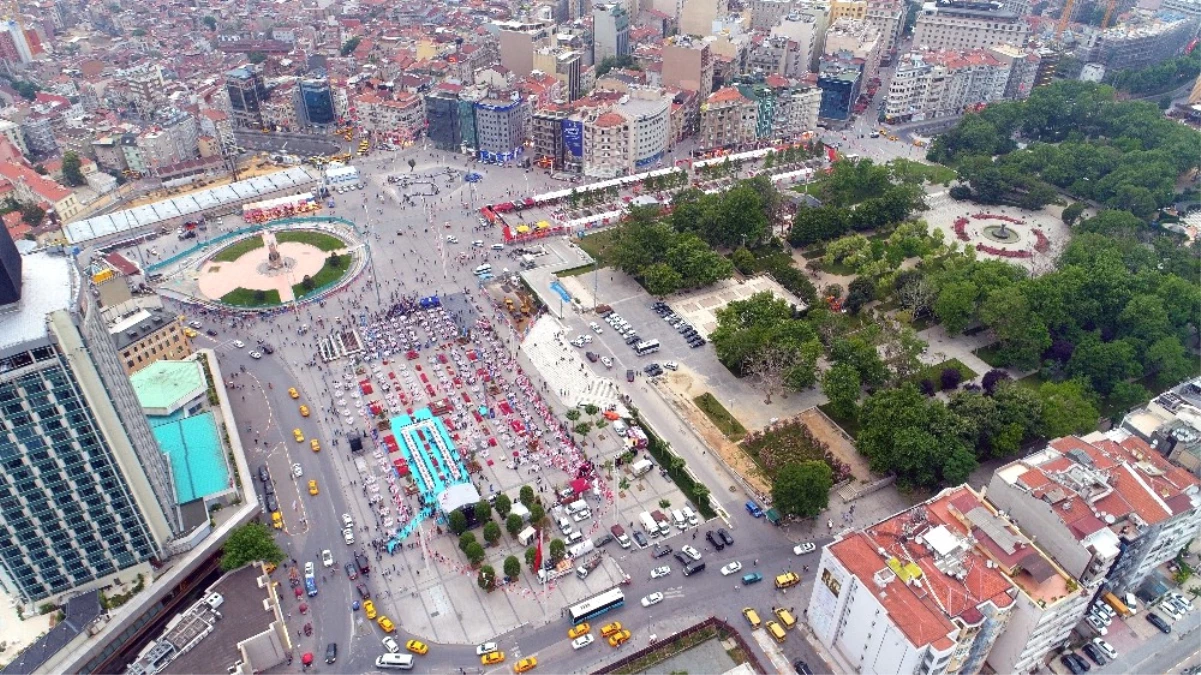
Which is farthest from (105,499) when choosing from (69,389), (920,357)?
(920,357)

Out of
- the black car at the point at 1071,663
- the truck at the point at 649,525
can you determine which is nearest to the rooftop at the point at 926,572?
the black car at the point at 1071,663

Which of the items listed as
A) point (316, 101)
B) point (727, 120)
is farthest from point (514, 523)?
point (316, 101)

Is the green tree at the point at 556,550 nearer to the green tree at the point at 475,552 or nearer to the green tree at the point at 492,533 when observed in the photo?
the green tree at the point at 492,533

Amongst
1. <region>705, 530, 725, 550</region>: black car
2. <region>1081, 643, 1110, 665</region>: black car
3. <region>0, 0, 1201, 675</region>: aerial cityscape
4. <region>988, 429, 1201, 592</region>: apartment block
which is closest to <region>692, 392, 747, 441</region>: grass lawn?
<region>0, 0, 1201, 675</region>: aerial cityscape

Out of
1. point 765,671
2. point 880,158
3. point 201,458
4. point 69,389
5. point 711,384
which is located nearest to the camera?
point 69,389

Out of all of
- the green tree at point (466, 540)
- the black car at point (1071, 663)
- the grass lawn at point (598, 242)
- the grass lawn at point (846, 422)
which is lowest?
the black car at point (1071, 663)

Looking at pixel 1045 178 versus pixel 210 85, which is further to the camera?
pixel 210 85

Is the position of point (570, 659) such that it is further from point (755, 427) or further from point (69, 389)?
point (69, 389)
